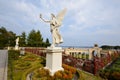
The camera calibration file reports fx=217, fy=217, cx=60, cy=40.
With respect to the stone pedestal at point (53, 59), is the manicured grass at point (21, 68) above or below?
below

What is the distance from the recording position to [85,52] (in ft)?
149

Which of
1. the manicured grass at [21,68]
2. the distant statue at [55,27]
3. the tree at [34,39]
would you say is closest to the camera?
the manicured grass at [21,68]

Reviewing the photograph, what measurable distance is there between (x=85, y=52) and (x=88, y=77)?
96.7 feet

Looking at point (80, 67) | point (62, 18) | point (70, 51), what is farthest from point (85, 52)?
point (62, 18)

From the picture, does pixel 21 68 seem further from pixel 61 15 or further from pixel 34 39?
pixel 34 39

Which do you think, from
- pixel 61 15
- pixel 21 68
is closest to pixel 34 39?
pixel 21 68

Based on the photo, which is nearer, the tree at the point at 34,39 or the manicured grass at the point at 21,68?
the manicured grass at the point at 21,68

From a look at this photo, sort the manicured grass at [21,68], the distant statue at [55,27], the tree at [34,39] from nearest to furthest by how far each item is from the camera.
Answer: the manicured grass at [21,68], the distant statue at [55,27], the tree at [34,39]

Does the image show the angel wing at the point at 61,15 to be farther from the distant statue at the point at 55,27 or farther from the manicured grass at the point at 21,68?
the manicured grass at the point at 21,68

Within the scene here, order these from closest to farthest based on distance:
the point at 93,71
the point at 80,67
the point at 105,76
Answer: the point at 105,76 → the point at 93,71 → the point at 80,67

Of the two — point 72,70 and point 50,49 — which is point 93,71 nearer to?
point 72,70

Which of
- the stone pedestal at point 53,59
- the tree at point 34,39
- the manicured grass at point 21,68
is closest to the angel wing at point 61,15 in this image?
the stone pedestal at point 53,59

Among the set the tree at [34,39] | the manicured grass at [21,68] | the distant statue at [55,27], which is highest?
the tree at [34,39]

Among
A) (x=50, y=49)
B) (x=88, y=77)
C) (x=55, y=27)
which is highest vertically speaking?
(x=55, y=27)
